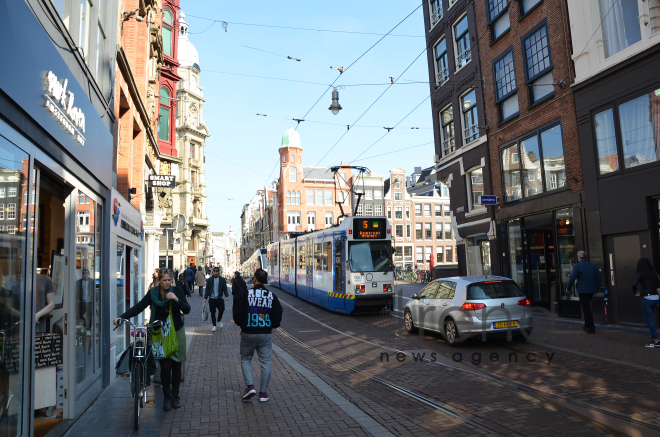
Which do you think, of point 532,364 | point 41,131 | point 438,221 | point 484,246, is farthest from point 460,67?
point 438,221

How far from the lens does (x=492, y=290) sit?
10320 millimetres

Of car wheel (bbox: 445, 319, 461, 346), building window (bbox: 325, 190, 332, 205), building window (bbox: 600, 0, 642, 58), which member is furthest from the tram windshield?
building window (bbox: 325, 190, 332, 205)

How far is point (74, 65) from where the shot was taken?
21.3 ft

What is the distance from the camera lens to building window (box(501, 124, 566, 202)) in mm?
15797

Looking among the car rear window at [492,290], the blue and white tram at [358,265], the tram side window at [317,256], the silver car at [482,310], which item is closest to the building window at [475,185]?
the blue and white tram at [358,265]

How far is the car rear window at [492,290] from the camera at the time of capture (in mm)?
10203

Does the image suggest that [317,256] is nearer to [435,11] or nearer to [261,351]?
[261,351]

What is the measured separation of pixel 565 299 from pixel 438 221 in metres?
53.3

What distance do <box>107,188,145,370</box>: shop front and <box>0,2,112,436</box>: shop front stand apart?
1.14 feet

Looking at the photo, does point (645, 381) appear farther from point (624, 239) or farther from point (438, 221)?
point (438, 221)

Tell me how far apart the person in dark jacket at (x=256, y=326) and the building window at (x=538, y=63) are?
41.7 feet

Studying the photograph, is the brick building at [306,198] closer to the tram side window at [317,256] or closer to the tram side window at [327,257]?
the tram side window at [317,256]

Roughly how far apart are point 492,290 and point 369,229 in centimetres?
642

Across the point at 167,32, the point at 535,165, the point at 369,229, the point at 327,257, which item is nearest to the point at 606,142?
the point at 535,165
